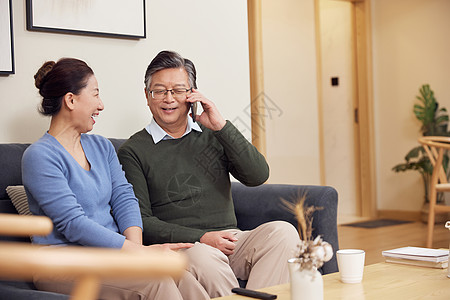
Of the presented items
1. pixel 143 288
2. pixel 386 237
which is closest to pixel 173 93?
pixel 143 288

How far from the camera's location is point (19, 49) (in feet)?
7.96

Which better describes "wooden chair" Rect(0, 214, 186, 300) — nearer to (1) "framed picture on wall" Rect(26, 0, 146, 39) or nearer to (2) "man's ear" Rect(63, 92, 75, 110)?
(2) "man's ear" Rect(63, 92, 75, 110)

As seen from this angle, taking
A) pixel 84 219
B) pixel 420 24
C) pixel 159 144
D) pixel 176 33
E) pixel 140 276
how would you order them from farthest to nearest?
pixel 420 24
pixel 176 33
pixel 159 144
pixel 84 219
pixel 140 276

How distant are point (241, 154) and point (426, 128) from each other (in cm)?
373

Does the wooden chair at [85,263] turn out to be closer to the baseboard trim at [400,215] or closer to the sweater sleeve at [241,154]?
→ the sweater sleeve at [241,154]

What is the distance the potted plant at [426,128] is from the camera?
547 centimetres

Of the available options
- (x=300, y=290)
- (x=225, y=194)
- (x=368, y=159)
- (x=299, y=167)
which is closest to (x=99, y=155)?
(x=225, y=194)

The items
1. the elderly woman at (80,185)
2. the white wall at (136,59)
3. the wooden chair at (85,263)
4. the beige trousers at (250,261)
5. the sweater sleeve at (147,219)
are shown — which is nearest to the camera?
the wooden chair at (85,263)

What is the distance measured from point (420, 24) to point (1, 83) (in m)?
4.45

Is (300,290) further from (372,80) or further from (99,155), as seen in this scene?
(372,80)

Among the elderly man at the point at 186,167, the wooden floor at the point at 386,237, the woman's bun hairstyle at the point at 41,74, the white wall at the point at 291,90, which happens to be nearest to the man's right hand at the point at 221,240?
the elderly man at the point at 186,167

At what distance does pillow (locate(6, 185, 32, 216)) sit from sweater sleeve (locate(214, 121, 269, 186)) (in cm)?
76

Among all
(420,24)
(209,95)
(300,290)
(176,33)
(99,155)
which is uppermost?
(420,24)

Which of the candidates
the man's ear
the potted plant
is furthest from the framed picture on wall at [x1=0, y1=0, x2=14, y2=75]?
the potted plant
